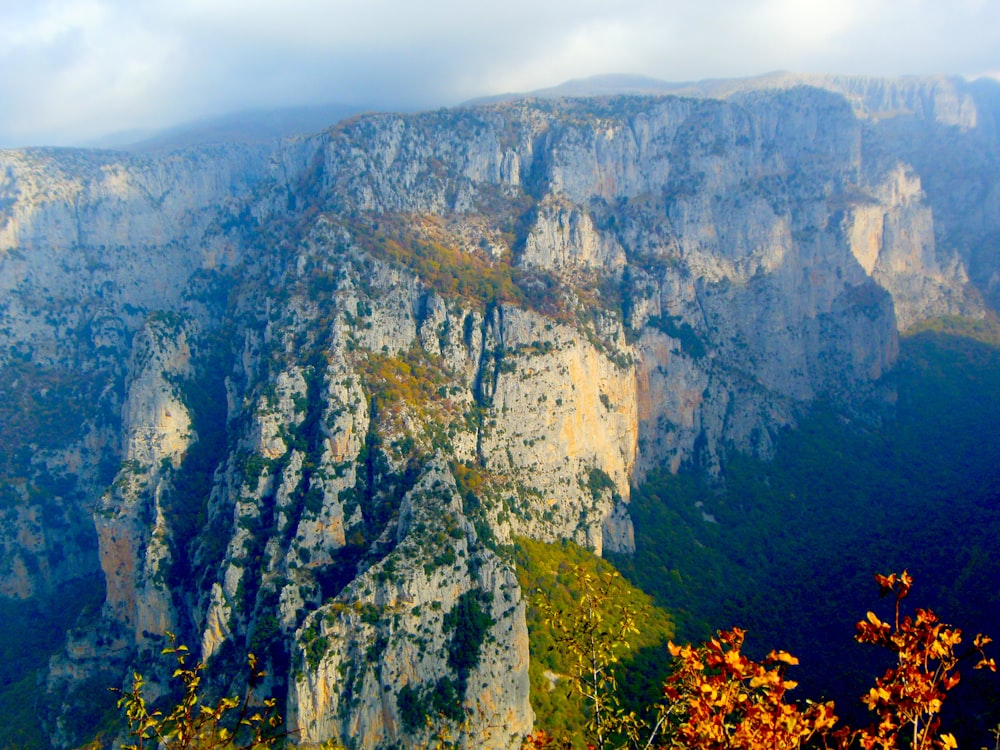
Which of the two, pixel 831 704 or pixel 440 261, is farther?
pixel 440 261

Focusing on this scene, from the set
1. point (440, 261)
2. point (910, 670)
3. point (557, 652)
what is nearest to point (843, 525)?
point (557, 652)

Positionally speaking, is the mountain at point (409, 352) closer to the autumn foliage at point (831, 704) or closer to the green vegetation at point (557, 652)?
the green vegetation at point (557, 652)

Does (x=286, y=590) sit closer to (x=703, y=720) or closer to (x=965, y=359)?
(x=703, y=720)

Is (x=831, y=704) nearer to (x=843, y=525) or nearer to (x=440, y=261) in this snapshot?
(x=440, y=261)

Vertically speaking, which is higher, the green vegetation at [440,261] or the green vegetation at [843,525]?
the green vegetation at [440,261]

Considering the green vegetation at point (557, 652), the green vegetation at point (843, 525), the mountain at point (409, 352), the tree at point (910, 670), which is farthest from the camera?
the green vegetation at point (843, 525)

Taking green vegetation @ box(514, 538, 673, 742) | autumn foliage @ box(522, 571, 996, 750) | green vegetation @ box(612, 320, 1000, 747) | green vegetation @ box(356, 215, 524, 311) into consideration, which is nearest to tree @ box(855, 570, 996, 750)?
autumn foliage @ box(522, 571, 996, 750)

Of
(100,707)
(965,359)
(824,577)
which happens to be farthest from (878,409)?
(100,707)

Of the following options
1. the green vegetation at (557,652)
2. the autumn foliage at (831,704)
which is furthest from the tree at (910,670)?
the green vegetation at (557,652)

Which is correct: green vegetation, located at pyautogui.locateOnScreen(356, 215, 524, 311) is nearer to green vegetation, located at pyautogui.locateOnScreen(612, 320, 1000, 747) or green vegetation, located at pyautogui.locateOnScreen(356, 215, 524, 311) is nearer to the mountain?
the mountain
